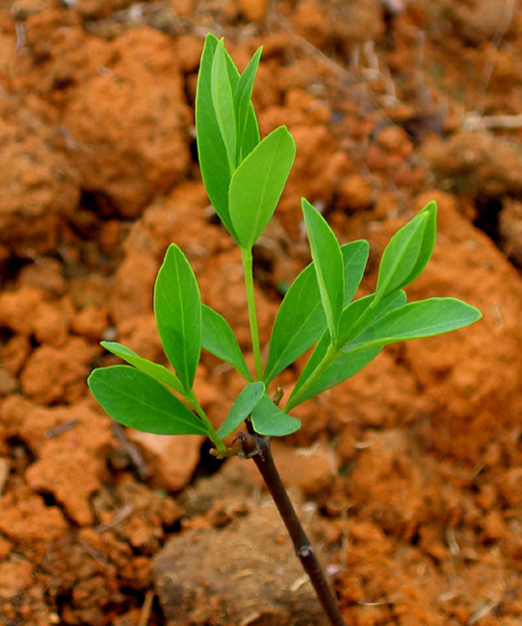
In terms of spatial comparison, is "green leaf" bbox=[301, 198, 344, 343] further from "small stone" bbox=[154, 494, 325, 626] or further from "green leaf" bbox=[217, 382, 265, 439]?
"small stone" bbox=[154, 494, 325, 626]

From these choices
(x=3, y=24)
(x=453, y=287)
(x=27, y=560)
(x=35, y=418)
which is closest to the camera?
(x=27, y=560)

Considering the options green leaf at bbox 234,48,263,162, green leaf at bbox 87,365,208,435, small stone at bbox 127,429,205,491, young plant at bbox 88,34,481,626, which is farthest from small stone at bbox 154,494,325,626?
green leaf at bbox 234,48,263,162

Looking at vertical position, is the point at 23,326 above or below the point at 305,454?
above

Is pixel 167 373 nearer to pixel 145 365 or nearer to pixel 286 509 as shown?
pixel 145 365

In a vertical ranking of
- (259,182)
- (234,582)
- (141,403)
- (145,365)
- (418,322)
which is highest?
(259,182)

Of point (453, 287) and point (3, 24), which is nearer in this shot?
point (453, 287)

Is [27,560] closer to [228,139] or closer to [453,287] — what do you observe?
[228,139]

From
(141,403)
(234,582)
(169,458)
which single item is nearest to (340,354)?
(141,403)

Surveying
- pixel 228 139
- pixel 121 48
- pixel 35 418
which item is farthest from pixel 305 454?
pixel 121 48
